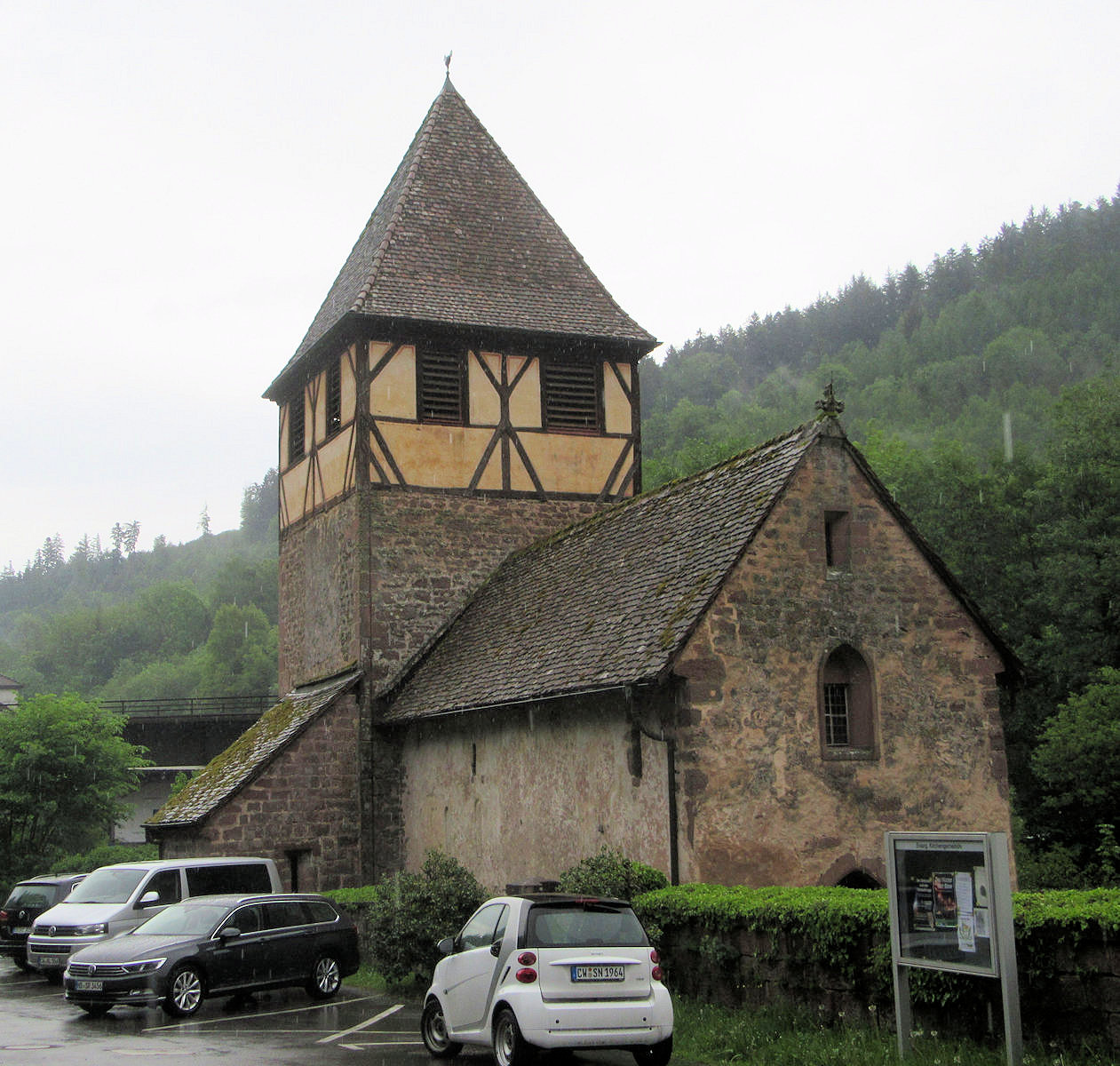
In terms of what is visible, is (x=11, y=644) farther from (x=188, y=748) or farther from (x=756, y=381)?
(x=188, y=748)

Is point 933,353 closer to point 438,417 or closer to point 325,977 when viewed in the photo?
point 438,417

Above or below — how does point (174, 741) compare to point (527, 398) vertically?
below

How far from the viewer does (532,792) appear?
62.8 ft

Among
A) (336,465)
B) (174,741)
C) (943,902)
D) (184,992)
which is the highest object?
(336,465)

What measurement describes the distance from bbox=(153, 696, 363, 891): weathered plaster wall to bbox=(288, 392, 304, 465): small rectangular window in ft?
21.7

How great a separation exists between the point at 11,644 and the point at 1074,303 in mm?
126283

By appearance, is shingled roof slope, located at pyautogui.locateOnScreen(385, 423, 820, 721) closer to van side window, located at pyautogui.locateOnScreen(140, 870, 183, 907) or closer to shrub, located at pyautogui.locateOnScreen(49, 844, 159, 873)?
van side window, located at pyautogui.locateOnScreen(140, 870, 183, 907)

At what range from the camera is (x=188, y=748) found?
168ft

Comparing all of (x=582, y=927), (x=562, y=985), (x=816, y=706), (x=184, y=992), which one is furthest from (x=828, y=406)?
(x=184, y=992)

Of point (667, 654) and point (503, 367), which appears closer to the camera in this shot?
point (667, 654)

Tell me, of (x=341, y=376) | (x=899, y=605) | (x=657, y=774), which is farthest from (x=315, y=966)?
(x=341, y=376)

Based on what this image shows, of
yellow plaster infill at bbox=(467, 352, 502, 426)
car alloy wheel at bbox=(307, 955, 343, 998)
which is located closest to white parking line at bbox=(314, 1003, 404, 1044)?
car alloy wheel at bbox=(307, 955, 343, 998)

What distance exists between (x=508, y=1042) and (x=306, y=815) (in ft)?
40.6

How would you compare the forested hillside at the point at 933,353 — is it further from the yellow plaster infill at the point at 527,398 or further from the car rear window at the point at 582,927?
the car rear window at the point at 582,927
